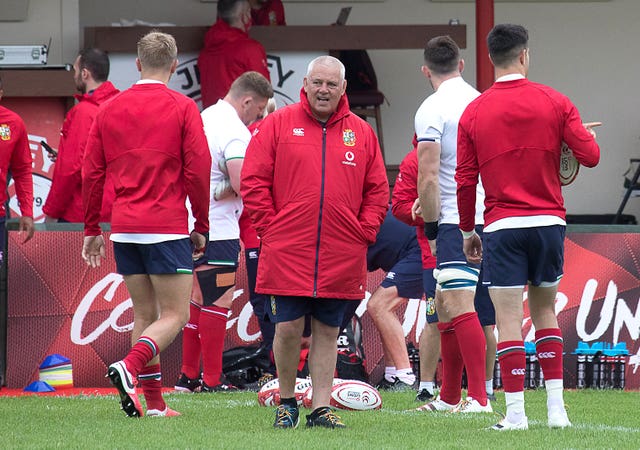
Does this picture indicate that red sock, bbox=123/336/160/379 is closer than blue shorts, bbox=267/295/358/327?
No

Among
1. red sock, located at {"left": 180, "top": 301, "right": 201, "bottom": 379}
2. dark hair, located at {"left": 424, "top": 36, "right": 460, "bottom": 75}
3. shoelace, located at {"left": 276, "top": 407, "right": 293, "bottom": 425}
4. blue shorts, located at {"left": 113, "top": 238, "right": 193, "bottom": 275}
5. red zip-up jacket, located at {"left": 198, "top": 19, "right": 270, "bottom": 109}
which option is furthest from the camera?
red zip-up jacket, located at {"left": 198, "top": 19, "right": 270, "bottom": 109}

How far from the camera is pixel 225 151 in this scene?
8789mm

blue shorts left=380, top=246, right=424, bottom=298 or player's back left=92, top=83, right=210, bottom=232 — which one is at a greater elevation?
player's back left=92, top=83, right=210, bottom=232

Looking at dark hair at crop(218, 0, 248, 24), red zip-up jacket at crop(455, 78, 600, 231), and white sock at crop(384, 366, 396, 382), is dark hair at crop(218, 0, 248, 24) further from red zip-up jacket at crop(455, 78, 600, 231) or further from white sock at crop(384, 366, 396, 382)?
red zip-up jacket at crop(455, 78, 600, 231)

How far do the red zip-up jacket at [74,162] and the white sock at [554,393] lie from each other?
13.9ft

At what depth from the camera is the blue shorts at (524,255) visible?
20.5 ft

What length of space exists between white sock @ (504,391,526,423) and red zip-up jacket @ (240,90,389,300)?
891mm

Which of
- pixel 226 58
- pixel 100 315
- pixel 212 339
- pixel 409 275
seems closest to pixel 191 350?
pixel 212 339

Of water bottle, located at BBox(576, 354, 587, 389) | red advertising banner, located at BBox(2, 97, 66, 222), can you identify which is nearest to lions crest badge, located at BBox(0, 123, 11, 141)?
red advertising banner, located at BBox(2, 97, 66, 222)

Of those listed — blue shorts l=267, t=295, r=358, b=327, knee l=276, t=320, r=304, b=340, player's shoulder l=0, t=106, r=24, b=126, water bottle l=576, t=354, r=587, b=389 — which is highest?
player's shoulder l=0, t=106, r=24, b=126

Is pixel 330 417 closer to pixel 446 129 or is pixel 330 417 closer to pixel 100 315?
pixel 446 129

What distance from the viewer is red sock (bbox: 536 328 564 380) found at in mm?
6395

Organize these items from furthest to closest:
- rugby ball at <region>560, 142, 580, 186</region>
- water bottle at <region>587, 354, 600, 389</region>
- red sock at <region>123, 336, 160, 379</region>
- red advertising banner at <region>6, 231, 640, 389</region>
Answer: water bottle at <region>587, 354, 600, 389</region> → red advertising banner at <region>6, 231, 640, 389</region> → red sock at <region>123, 336, 160, 379</region> → rugby ball at <region>560, 142, 580, 186</region>

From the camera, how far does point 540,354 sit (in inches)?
253
